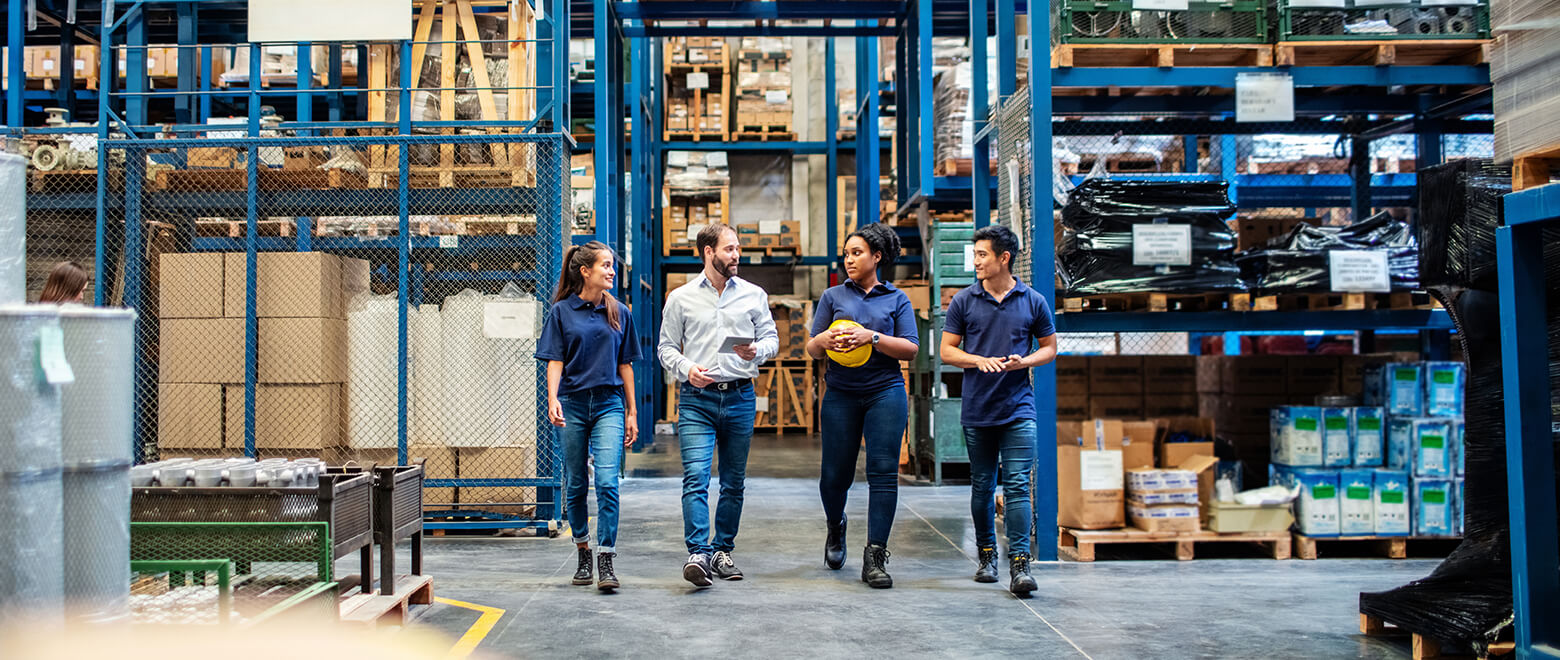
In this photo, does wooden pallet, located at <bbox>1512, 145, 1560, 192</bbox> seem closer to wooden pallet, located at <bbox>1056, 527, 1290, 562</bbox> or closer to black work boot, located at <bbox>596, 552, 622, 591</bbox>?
wooden pallet, located at <bbox>1056, 527, 1290, 562</bbox>

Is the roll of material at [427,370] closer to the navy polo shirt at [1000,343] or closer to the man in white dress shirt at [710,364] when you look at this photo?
the man in white dress shirt at [710,364]

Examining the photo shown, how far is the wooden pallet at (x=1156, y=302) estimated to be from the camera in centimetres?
646

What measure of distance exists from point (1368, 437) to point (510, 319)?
220 inches

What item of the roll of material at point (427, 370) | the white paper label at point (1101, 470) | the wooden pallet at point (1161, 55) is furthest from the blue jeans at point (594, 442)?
the wooden pallet at point (1161, 55)

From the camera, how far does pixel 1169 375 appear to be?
7.54m

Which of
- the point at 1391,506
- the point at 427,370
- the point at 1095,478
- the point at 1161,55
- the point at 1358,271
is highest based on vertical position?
the point at 1161,55

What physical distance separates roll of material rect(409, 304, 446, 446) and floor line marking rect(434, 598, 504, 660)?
2385 millimetres

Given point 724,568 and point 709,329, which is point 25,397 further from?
point 724,568

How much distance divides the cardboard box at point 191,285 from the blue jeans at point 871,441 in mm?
4573

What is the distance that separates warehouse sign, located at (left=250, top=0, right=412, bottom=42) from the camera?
284 inches

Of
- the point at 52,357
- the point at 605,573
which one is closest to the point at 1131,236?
the point at 605,573

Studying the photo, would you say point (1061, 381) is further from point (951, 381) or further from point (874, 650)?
point (874, 650)

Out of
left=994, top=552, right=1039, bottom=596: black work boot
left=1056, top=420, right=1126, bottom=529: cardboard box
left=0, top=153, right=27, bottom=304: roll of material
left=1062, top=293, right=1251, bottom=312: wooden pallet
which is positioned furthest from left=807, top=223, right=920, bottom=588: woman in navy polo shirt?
left=0, top=153, right=27, bottom=304: roll of material

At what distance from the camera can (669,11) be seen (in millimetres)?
10367
